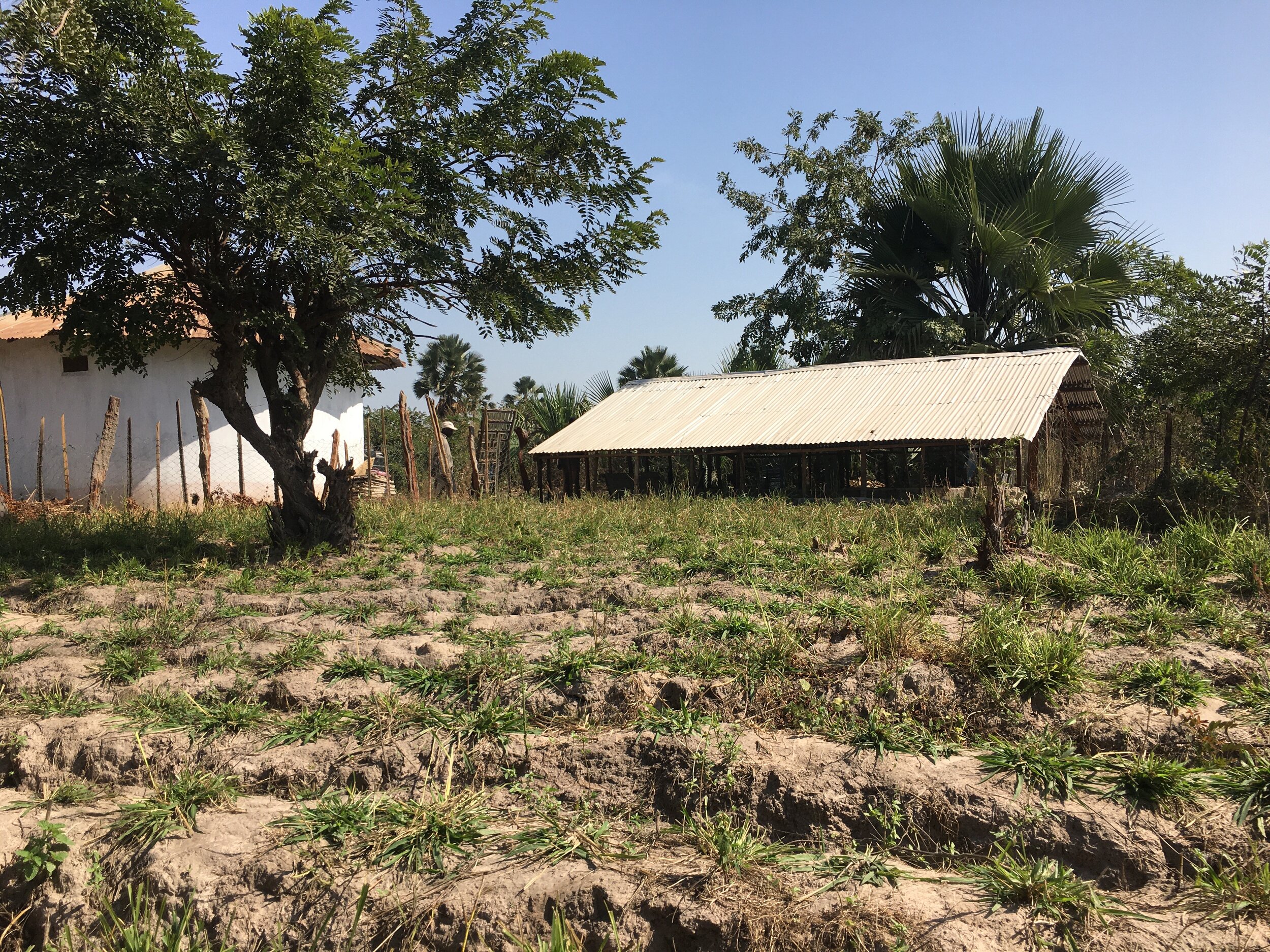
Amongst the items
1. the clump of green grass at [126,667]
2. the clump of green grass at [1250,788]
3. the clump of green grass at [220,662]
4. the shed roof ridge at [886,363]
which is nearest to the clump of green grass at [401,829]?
the clump of green grass at [220,662]

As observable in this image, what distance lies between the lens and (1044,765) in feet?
13.7

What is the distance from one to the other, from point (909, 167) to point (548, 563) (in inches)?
770

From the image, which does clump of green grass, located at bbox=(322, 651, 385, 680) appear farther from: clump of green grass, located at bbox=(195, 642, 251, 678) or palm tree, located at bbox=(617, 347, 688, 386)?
palm tree, located at bbox=(617, 347, 688, 386)

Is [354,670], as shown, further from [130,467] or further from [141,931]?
[130,467]

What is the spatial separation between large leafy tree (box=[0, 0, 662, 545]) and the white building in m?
7.66

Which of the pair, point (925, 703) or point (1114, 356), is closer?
point (925, 703)

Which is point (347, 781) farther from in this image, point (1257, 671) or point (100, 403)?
point (100, 403)

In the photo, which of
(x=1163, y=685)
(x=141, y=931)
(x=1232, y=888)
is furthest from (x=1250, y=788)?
(x=141, y=931)

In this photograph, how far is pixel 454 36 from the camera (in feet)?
30.3

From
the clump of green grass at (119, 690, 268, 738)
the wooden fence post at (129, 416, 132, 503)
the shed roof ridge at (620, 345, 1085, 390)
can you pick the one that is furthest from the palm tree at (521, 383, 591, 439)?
the clump of green grass at (119, 690, 268, 738)

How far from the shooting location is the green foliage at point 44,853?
4148 millimetres

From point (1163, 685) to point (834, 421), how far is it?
12488 mm

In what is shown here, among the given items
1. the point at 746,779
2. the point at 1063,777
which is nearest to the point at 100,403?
the point at 746,779

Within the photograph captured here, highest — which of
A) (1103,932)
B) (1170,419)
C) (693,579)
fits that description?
(1170,419)
